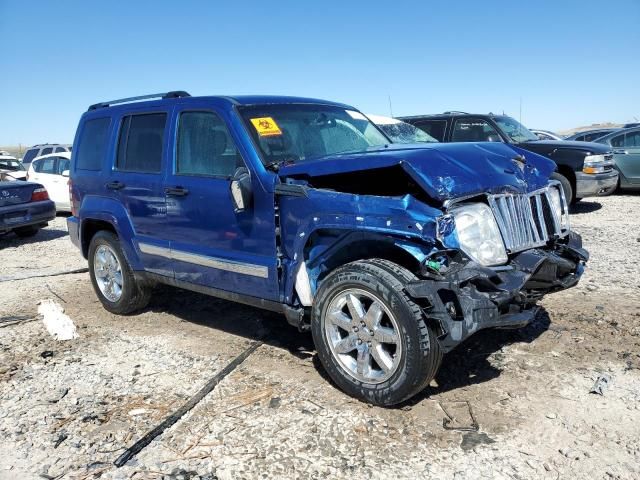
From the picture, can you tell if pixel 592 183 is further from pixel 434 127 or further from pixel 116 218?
pixel 116 218

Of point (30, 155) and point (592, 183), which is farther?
point (30, 155)

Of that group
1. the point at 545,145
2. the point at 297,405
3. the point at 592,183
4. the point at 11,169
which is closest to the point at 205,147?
the point at 297,405

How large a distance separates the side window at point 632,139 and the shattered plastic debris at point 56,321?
12357 mm

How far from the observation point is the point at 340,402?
11.1ft

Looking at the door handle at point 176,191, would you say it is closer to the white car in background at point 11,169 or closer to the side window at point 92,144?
the side window at point 92,144

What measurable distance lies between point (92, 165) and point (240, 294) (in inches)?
94.0

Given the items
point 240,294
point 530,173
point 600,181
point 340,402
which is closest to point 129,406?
point 240,294

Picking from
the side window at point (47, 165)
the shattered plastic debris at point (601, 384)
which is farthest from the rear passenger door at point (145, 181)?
the side window at point (47, 165)

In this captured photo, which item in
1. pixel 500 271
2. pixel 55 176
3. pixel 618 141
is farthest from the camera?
pixel 55 176

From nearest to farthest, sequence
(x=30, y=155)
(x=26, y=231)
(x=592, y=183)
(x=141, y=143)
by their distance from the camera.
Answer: (x=141, y=143)
(x=592, y=183)
(x=26, y=231)
(x=30, y=155)

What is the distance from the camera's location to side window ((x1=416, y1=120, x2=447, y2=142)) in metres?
10.1

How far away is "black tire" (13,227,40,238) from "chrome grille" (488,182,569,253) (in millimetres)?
9601

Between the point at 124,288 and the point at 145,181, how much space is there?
1198 millimetres

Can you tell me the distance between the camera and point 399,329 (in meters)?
3.07
